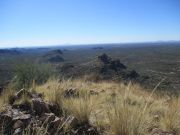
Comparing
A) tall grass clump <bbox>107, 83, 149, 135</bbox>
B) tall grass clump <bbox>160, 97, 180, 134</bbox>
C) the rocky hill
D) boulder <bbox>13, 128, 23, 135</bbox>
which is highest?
tall grass clump <bbox>107, 83, 149, 135</bbox>

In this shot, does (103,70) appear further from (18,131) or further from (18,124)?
(18,131)

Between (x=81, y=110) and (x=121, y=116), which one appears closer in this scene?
→ (x=121, y=116)

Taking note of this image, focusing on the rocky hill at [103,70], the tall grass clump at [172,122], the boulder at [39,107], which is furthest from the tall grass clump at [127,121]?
the rocky hill at [103,70]

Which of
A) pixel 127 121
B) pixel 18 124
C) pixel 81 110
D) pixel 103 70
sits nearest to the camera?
pixel 127 121

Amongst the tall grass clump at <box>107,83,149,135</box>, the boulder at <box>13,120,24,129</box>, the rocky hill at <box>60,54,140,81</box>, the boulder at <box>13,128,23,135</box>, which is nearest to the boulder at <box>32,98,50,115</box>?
the boulder at <box>13,120,24,129</box>

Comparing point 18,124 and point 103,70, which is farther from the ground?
point 18,124

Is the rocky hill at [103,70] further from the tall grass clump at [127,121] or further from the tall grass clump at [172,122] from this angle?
the tall grass clump at [127,121]

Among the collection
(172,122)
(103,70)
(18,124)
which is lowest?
(103,70)

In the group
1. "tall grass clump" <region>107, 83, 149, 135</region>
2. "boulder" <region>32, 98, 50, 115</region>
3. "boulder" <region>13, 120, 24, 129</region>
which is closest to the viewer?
"tall grass clump" <region>107, 83, 149, 135</region>

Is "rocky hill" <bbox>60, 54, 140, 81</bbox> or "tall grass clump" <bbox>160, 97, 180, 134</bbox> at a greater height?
"tall grass clump" <bbox>160, 97, 180, 134</bbox>

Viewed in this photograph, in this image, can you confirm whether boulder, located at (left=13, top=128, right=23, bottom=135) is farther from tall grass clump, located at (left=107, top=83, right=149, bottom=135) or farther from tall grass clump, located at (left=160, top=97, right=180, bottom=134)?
tall grass clump, located at (left=160, top=97, right=180, bottom=134)

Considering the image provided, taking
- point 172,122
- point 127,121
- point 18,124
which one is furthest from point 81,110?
point 172,122

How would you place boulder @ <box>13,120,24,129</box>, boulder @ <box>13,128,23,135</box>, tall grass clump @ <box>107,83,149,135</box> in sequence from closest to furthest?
1. tall grass clump @ <box>107,83,149,135</box>
2. boulder @ <box>13,128,23,135</box>
3. boulder @ <box>13,120,24,129</box>

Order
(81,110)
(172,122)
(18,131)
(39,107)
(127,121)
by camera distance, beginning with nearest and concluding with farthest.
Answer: (127,121)
(18,131)
(172,122)
(81,110)
(39,107)
